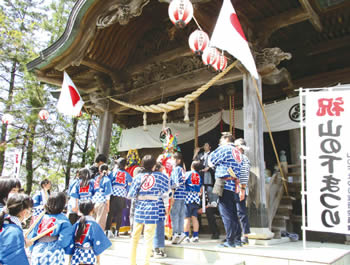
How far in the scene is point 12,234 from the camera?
99.7 inches

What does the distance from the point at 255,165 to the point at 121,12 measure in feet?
13.9

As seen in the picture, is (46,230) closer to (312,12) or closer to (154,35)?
(312,12)

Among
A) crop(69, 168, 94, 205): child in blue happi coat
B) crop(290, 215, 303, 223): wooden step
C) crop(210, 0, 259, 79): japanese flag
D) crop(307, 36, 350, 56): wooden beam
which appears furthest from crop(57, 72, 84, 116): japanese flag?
crop(307, 36, 350, 56): wooden beam

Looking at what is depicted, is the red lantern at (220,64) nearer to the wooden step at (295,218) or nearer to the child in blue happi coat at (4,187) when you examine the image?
the wooden step at (295,218)

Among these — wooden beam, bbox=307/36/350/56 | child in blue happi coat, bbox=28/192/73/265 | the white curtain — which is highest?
wooden beam, bbox=307/36/350/56

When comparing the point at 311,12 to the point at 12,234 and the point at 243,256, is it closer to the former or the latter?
the point at 243,256

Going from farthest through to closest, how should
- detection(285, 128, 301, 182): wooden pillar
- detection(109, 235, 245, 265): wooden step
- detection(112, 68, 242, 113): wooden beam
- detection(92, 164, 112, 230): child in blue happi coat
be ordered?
detection(285, 128, 301, 182): wooden pillar < detection(112, 68, 242, 113): wooden beam < detection(92, 164, 112, 230): child in blue happi coat < detection(109, 235, 245, 265): wooden step

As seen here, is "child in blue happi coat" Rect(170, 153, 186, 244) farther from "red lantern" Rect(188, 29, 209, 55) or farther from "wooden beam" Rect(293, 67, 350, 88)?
"wooden beam" Rect(293, 67, 350, 88)

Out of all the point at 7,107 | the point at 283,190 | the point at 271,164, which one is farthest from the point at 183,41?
the point at 7,107

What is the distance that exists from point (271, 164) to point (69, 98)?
662 cm

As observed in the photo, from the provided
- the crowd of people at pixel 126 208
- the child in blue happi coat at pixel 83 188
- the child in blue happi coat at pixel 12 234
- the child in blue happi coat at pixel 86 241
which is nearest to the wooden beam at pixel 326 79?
the crowd of people at pixel 126 208

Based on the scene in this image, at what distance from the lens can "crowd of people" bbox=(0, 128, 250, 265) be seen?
3.06 meters

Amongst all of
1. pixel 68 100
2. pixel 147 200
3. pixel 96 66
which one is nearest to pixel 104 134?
pixel 68 100

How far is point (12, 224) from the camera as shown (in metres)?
2.62
